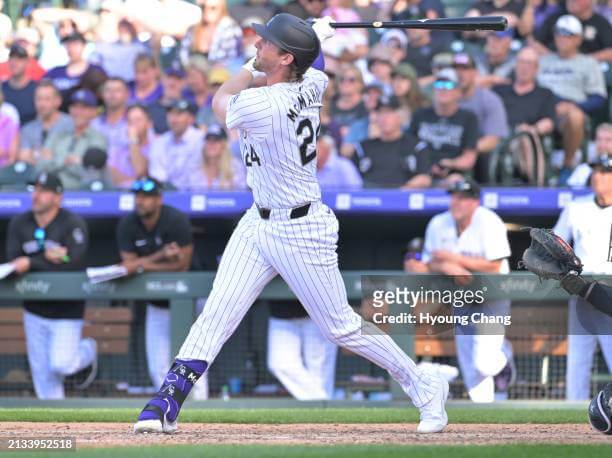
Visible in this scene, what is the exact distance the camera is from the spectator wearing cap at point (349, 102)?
432 inches

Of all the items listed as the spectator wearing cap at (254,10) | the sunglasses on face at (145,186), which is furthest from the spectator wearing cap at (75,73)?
the sunglasses on face at (145,186)

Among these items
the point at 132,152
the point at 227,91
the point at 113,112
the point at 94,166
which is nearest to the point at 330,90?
the point at 132,152

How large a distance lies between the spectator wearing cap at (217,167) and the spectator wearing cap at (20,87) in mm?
2104

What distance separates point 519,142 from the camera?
9711 mm

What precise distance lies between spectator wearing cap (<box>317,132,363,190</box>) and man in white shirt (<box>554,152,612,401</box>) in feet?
6.45

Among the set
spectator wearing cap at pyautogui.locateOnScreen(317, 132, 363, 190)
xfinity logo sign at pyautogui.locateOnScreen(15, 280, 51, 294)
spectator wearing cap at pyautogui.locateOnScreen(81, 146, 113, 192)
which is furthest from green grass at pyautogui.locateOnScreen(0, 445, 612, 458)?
spectator wearing cap at pyautogui.locateOnScreen(81, 146, 113, 192)

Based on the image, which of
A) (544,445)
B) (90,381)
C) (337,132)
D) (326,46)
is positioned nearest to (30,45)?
(326,46)

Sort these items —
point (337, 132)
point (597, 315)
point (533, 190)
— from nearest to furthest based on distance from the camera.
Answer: point (597, 315)
point (533, 190)
point (337, 132)

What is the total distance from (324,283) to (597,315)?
5.02ft

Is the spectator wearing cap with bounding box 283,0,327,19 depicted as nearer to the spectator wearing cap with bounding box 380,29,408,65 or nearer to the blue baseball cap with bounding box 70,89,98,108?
the spectator wearing cap with bounding box 380,29,408,65

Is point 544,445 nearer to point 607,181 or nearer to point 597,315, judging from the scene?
point 597,315

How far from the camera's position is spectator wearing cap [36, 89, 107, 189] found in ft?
33.8

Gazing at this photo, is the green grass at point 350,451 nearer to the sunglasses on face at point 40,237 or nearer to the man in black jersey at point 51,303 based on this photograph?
the man in black jersey at point 51,303

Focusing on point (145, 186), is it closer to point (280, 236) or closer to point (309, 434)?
point (309, 434)
